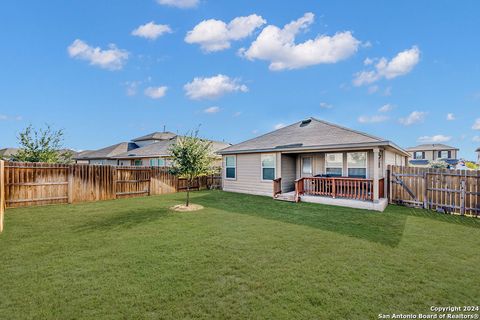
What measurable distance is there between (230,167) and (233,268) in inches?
453

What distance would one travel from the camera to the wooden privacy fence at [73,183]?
9.84 metres

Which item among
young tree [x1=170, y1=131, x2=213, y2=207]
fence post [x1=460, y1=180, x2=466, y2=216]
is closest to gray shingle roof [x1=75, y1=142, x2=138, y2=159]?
young tree [x1=170, y1=131, x2=213, y2=207]

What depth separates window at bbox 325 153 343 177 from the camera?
11.8 m

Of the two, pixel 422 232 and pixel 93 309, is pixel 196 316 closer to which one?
pixel 93 309

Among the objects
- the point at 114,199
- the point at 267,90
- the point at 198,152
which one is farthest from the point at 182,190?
the point at 267,90

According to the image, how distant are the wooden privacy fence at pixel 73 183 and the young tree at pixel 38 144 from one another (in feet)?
12.1

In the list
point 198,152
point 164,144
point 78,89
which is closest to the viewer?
point 198,152

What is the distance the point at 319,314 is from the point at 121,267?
Result: 3.30 meters

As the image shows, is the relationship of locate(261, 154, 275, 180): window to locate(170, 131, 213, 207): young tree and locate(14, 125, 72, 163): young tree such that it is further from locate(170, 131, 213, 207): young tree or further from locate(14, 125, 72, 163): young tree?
locate(14, 125, 72, 163): young tree

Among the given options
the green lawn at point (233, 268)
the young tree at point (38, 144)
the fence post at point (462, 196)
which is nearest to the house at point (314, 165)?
→ the fence post at point (462, 196)

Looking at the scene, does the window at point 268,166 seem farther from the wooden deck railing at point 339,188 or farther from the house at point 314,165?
the wooden deck railing at point 339,188

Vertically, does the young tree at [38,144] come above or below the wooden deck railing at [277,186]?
above

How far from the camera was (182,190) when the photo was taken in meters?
16.3

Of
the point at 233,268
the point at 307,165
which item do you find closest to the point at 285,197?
the point at 307,165
